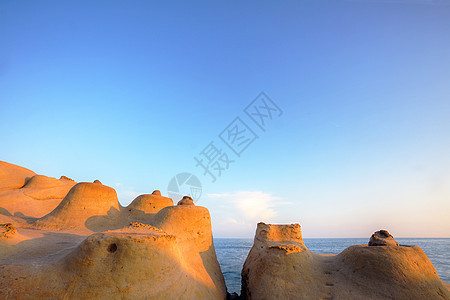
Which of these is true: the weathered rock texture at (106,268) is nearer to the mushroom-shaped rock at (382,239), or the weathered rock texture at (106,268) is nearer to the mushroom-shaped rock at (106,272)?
the mushroom-shaped rock at (106,272)

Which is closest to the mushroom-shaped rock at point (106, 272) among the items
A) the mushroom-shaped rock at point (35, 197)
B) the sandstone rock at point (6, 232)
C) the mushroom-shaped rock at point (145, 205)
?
the sandstone rock at point (6, 232)

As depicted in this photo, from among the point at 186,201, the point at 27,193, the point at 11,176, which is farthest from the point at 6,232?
the point at 11,176

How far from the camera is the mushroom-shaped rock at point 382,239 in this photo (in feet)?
20.7

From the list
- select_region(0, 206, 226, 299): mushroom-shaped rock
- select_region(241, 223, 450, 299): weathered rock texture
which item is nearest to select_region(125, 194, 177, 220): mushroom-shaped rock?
select_region(0, 206, 226, 299): mushroom-shaped rock

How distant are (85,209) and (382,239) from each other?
32.7ft

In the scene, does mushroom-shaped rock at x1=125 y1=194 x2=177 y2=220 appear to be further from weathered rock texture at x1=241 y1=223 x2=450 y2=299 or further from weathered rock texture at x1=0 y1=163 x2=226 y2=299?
weathered rock texture at x1=241 y1=223 x2=450 y2=299

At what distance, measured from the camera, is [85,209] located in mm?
9281

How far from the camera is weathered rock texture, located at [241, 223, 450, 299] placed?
4895mm

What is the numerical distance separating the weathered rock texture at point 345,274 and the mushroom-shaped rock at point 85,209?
20.4 feet

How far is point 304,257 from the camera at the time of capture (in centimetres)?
596

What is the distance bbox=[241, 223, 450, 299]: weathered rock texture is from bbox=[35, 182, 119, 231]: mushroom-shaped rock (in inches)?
244

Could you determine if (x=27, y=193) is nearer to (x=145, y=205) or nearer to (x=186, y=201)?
(x=145, y=205)

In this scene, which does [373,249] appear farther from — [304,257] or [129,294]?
[129,294]

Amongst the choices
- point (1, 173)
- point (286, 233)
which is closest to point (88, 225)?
point (286, 233)
